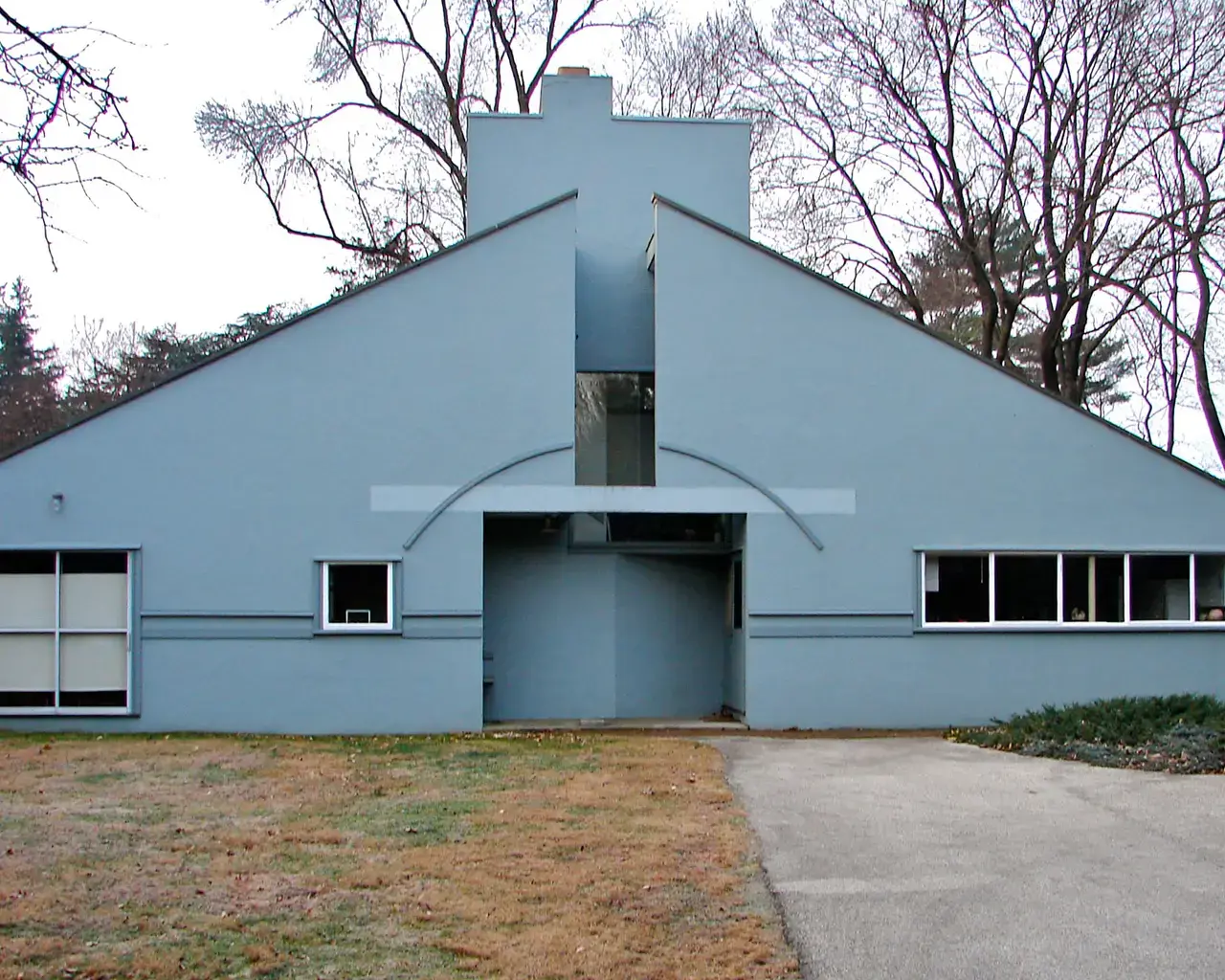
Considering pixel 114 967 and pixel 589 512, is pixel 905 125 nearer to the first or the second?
pixel 589 512

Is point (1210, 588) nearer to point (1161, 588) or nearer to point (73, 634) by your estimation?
point (1161, 588)

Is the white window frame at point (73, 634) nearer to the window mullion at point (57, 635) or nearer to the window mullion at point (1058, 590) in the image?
the window mullion at point (57, 635)

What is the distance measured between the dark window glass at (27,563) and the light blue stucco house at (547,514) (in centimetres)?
3

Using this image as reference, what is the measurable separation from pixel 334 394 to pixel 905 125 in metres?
14.9

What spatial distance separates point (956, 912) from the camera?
25.2 ft

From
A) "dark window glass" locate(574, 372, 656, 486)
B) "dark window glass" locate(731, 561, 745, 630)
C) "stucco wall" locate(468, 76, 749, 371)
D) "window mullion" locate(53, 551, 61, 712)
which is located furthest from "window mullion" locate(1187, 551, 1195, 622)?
"window mullion" locate(53, 551, 61, 712)

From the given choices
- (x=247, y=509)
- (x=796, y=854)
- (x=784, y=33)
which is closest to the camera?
(x=796, y=854)

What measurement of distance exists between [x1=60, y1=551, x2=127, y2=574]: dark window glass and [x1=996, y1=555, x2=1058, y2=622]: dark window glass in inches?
416

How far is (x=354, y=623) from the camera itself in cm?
1675

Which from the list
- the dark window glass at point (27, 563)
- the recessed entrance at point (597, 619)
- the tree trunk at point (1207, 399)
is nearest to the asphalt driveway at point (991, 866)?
the recessed entrance at point (597, 619)

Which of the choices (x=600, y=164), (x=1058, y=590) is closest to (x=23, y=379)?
(x=600, y=164)

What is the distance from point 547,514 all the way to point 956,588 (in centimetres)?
512

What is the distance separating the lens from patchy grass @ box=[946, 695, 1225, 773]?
1359 centimetres

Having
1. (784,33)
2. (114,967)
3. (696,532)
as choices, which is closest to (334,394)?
(696,532)
